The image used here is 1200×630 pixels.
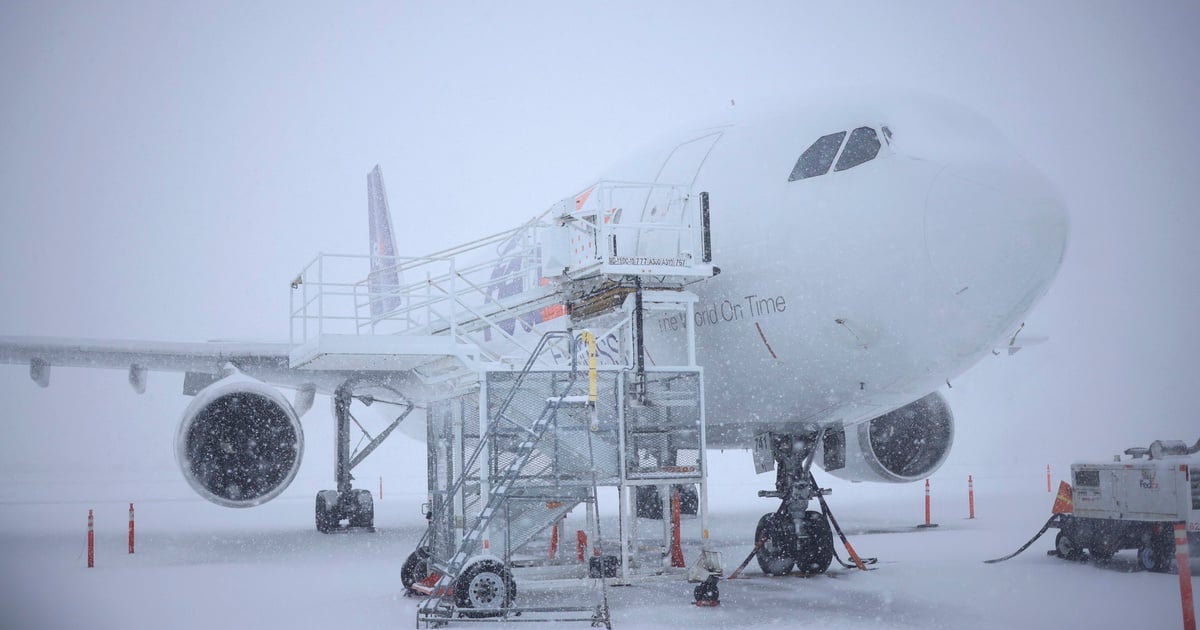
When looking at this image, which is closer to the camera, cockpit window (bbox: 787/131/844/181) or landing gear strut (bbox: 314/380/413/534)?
cockpit window (bbox: 787/131/844/181)

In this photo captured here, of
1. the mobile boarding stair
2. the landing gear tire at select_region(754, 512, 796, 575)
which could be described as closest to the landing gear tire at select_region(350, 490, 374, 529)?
the mobile boarding stair

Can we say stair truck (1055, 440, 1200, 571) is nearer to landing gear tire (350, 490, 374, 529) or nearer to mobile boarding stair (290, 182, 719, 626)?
mobile boarding stair (290, 182, 719, 626)

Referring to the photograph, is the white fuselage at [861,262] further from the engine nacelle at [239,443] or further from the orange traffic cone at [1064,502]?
the engine nacelle at [239,443]

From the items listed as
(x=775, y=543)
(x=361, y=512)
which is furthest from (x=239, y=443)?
(x=775, y=543)

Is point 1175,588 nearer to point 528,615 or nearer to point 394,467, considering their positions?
point 528,615

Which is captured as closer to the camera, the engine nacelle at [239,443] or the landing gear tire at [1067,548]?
the landing gear tire at [1067,548]

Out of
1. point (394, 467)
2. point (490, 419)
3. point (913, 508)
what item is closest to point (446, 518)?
point (490, 419)

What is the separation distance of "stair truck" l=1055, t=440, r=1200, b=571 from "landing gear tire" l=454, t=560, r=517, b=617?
21.0 ft

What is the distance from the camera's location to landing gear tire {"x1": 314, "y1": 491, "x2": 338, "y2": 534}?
15.4 meters

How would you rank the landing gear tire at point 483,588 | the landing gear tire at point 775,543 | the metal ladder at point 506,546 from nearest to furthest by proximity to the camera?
the metal ladder at point 506,546
the landing gear tire at point 483,588
the landing gear tire at point 775,543

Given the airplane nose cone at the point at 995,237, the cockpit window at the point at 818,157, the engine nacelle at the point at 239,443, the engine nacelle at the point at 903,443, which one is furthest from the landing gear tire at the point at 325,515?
the airplane nose cone at the point at 995,237

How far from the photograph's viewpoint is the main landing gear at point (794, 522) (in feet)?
31.6

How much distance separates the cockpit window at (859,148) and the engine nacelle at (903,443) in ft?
15.9

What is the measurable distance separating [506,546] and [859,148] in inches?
173
